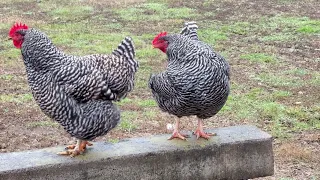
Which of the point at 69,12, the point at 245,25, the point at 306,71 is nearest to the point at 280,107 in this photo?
the point at 306,71

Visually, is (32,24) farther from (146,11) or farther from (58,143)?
(58,143)

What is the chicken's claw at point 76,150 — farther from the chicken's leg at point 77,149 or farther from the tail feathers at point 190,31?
the tail feathers at point 190,31

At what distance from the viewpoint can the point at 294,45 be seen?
10719 mm

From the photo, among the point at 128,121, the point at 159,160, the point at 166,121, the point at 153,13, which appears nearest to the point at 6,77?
the point at 128,121

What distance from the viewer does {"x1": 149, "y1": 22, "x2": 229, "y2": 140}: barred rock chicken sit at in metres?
4.50

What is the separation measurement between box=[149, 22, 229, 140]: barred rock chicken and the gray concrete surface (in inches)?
8.4

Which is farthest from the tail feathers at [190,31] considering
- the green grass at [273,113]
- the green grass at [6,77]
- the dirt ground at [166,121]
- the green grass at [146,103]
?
the green grass at [6,77]

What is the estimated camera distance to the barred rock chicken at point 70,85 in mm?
4172

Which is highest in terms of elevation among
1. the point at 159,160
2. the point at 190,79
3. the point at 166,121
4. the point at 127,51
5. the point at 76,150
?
the point at 127,51

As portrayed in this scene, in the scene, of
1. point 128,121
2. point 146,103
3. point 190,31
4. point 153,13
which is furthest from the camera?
point 153,13

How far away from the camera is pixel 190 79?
452 cm

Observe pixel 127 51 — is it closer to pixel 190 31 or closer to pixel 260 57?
pixel 190 31

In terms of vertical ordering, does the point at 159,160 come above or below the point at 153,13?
above

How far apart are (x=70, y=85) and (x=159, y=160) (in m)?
1.02
